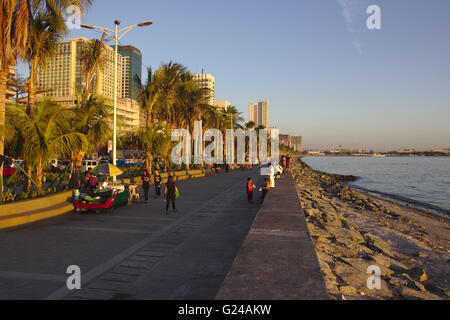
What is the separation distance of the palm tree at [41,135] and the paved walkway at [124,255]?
3003mm

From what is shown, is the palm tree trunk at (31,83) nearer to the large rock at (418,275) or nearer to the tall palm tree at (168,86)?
the tall palm tree at (168,86)

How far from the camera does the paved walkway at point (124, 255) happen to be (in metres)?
5.23

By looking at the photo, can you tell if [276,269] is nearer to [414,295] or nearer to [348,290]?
[348,290]

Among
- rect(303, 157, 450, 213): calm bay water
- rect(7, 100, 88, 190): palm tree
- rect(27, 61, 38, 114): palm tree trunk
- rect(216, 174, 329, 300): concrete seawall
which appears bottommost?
rect(303, 157, 450, 213): calm bay water

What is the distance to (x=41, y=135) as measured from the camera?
12359 mm

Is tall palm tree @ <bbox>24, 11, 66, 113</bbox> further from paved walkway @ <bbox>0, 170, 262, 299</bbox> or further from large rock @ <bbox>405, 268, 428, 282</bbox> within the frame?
large rock @ <bbox>405, 268, 428, 282</bbox>

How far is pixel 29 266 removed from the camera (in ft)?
20.8

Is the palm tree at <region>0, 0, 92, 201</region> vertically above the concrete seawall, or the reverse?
the palm tree at <region>0, 0, 92, 201</region>

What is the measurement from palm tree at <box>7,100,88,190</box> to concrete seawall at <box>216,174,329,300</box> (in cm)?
980

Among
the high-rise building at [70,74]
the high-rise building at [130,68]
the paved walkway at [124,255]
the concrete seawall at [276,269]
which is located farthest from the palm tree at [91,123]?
the concrete seawall at [276,269]

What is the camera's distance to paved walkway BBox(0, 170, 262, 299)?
17.2 ft

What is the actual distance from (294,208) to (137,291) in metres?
6.66

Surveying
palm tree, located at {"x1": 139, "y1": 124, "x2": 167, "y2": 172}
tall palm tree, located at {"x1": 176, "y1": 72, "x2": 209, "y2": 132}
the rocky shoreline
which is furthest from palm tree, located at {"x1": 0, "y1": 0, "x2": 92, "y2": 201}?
tall palm tree, located at {"x1": 176, "y1": 72, "x2": 209, "y2": 132}
